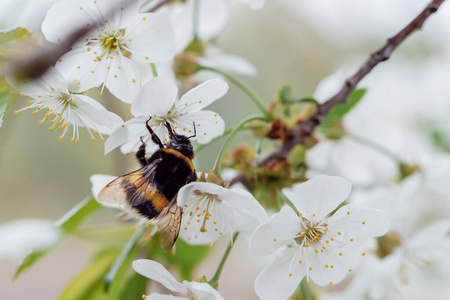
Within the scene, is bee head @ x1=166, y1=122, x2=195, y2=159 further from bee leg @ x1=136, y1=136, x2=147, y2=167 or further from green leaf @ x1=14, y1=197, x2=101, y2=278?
green leaf @ x1=14, y1=197, x2=101, y2=278

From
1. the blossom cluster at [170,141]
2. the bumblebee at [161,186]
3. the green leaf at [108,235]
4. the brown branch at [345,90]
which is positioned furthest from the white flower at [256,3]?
the green leaf at [108,235]

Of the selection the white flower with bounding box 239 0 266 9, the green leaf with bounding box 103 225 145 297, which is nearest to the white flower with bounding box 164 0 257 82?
the white flower with bounding box 239 0 266 9

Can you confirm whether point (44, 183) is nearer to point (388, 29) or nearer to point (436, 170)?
point (388, 29)

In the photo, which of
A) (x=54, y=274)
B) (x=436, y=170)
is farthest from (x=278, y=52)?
(x=436, y=170)

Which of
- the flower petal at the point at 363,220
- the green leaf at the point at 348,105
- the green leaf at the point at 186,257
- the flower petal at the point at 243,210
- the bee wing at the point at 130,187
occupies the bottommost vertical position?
the green leaf at the point at 186,257

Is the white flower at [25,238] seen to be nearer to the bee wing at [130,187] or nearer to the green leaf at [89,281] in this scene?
the green leaf at [89,281]

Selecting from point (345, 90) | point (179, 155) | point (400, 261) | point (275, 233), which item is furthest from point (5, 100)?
point (400, 261)

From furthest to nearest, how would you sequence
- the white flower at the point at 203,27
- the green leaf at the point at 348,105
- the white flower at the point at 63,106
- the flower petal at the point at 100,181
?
1. the white flower at the point at 203,27
2. the green leaf at the point at 348,105
3. the flower petal at the point at 100,181
4. the white flower at the point at 63,106
